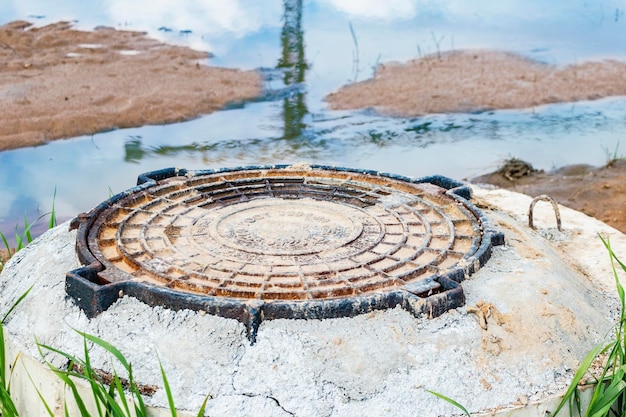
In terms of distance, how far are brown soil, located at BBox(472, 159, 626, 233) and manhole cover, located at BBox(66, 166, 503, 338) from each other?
246 cm

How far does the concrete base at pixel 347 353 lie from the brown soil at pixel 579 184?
9.39 ft

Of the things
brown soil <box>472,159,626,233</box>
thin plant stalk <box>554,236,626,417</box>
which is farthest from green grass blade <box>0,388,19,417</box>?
brown soil <box>472,159,626,233</box>

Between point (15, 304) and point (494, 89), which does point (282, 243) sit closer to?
point (15, 304)

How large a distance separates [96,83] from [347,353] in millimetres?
5852

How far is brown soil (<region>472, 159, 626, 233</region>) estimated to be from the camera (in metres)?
5.03

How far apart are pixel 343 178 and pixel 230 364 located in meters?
1.40

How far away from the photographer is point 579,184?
5.61 m

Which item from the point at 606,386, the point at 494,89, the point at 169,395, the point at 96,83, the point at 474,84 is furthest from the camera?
the point at 474,84

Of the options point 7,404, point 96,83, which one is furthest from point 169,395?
point 96,83

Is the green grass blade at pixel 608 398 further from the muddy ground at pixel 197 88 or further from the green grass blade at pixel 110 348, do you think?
the muddy ground at pixel 197 88

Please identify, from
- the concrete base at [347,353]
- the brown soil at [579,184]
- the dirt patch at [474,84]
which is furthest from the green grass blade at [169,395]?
the dirt patch at [474,84]

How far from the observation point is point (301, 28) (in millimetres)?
10281

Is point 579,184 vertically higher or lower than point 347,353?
lower

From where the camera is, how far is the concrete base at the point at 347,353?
187 centimetres
